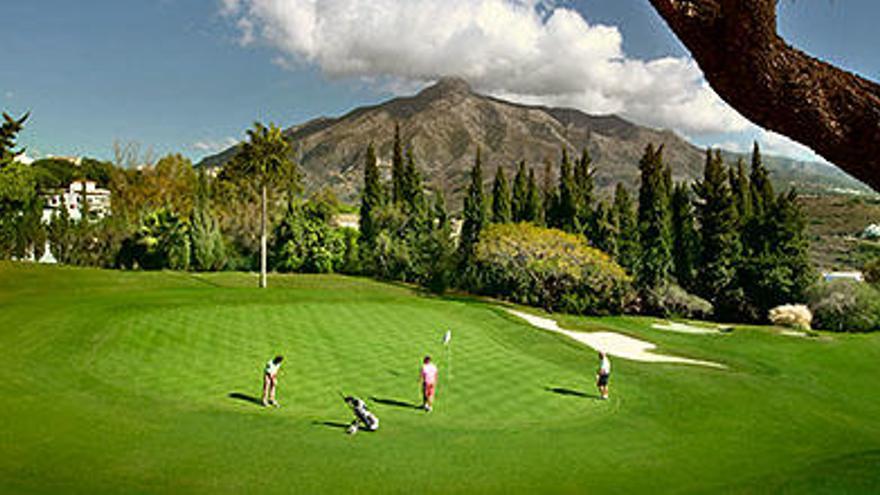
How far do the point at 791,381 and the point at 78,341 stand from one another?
98.5ft

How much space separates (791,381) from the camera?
1067 inches

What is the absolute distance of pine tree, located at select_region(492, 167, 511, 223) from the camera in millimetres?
68875

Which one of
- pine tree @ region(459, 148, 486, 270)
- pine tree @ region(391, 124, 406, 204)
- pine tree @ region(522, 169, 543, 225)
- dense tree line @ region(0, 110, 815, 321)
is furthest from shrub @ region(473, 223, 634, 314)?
pine tree @ region(391, 124, 406, 204)

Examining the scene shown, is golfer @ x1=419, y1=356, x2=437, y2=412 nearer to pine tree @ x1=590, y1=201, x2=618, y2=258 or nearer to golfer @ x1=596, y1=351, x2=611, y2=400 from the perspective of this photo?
golfer @ x1=596, y1=351, x2=611, y2=400

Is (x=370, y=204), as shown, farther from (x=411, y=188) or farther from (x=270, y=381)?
(x=270, y=381)

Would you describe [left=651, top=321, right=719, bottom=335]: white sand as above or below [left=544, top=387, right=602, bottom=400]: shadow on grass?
above

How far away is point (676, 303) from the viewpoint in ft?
180

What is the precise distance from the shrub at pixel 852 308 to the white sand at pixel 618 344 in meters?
27.1

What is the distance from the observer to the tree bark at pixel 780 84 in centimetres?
320

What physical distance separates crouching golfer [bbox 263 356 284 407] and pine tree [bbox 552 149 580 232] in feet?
157

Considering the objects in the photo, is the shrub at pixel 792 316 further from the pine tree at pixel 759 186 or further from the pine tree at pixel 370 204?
the pine tree at pixel 370 204

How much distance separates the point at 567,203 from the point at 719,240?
589 inches

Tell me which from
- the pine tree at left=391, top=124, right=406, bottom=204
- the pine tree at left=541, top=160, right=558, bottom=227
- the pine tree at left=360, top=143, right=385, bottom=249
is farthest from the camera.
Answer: the pine tree at left=391, top=124, right=406, bottom=204

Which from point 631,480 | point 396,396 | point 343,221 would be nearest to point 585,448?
point 631,480
